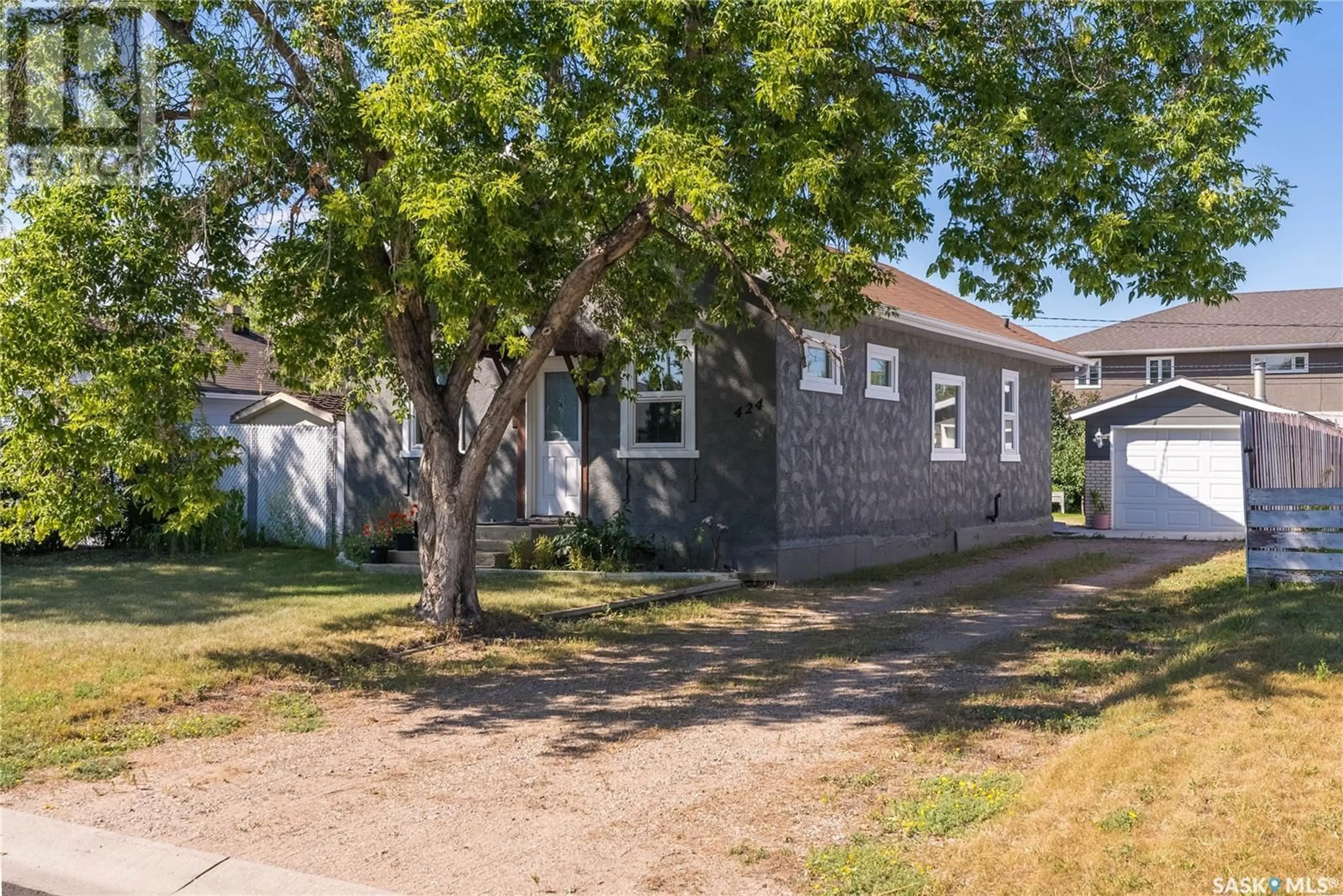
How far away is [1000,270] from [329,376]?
26.8 feet

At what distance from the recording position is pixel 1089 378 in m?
41.2

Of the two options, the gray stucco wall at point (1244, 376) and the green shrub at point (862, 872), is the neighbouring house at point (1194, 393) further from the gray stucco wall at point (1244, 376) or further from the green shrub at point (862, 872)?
the green shrub at point (862, 872)

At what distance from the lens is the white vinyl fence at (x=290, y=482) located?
19.2 m

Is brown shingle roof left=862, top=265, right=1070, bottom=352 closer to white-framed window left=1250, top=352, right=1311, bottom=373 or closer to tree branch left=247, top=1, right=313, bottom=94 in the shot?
tree branch left=247, top=1, right=313, bottom=94

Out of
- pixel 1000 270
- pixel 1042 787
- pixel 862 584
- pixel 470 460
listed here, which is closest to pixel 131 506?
pixel 470 460

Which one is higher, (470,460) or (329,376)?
(329,376)

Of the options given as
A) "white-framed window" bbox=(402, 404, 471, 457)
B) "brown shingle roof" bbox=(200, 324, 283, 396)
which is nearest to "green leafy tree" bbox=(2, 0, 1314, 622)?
"white-framed window" bbox=(402, 404, 471, 457)

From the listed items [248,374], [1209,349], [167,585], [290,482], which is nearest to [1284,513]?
[167,585]

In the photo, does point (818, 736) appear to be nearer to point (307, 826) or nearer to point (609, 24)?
point (307, 826)

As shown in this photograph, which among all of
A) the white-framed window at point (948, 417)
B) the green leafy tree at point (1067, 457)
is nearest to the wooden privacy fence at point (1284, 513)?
the white-framed window at point (948, 417)

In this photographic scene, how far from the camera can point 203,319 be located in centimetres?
934

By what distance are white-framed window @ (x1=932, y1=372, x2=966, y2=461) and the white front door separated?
6571 mm

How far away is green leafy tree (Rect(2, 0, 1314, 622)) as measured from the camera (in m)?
8.95

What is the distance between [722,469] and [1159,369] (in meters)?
28.7
